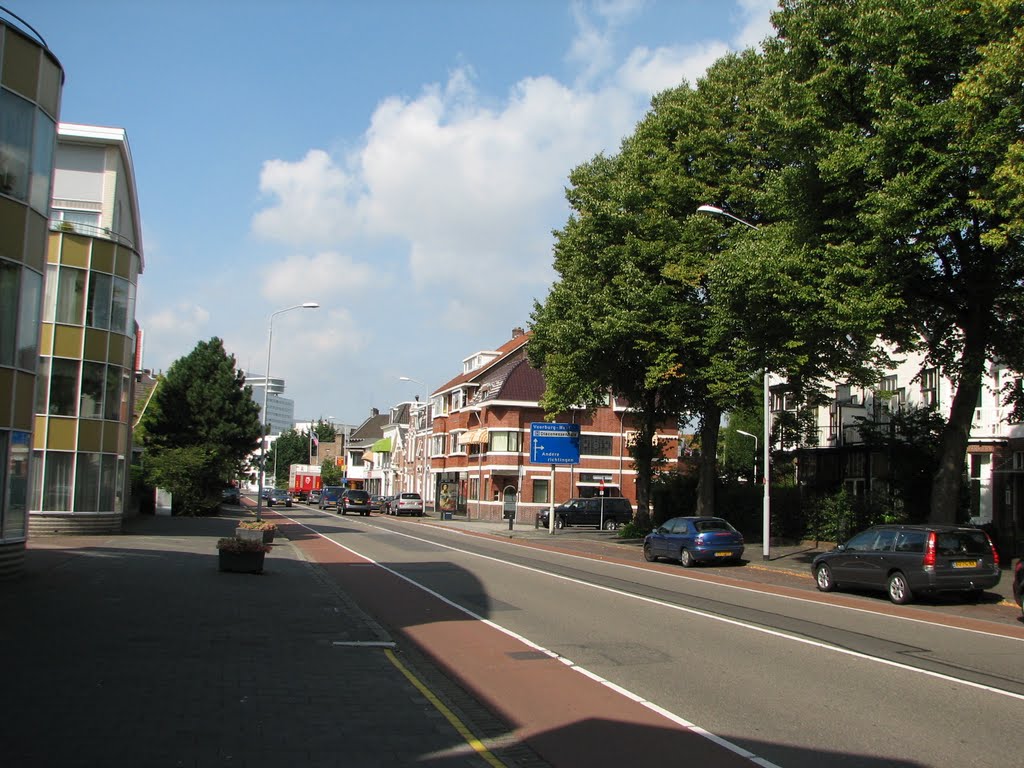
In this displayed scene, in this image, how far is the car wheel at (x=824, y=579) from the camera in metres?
19.5

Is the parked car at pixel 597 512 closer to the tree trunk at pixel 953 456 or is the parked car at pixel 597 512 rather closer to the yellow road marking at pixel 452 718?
the tree trunk at pixel 953 456

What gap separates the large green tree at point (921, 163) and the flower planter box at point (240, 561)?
46.7 feet

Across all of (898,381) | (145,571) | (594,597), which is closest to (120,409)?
(145,571)

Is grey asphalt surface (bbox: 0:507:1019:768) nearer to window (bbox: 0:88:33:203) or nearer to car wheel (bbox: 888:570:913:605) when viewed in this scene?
car wheel (bbox: 888:570:913:605)

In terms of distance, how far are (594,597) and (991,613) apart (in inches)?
288

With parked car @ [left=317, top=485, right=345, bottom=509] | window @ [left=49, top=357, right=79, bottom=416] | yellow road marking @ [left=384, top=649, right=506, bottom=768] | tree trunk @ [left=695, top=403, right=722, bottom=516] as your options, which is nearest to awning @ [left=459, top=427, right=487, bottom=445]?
parked car @ [left=317, top=485, right=345, bottom=509]

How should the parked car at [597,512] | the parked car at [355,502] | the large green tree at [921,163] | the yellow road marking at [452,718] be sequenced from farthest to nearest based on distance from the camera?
1. the parked car at [355,502]
2. the parked car at [597,512]
3. the large green tree at [921,163]
4. the yellow road marking at [452,718]

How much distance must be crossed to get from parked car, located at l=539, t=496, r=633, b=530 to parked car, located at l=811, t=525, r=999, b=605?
1269 inches

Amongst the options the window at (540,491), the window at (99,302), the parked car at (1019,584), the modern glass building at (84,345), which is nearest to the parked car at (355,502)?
the window at (540,491)

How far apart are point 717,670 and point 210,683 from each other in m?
5.29

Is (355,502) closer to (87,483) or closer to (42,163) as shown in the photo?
(87,483)

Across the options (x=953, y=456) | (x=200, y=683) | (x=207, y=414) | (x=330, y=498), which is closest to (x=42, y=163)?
(x=200, y=683)

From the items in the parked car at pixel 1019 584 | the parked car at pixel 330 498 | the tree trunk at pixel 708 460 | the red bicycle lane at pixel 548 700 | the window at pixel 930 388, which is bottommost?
the parked car at pixel 330 498

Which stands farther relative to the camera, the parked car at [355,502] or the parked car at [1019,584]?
the parked car at [355,502]
